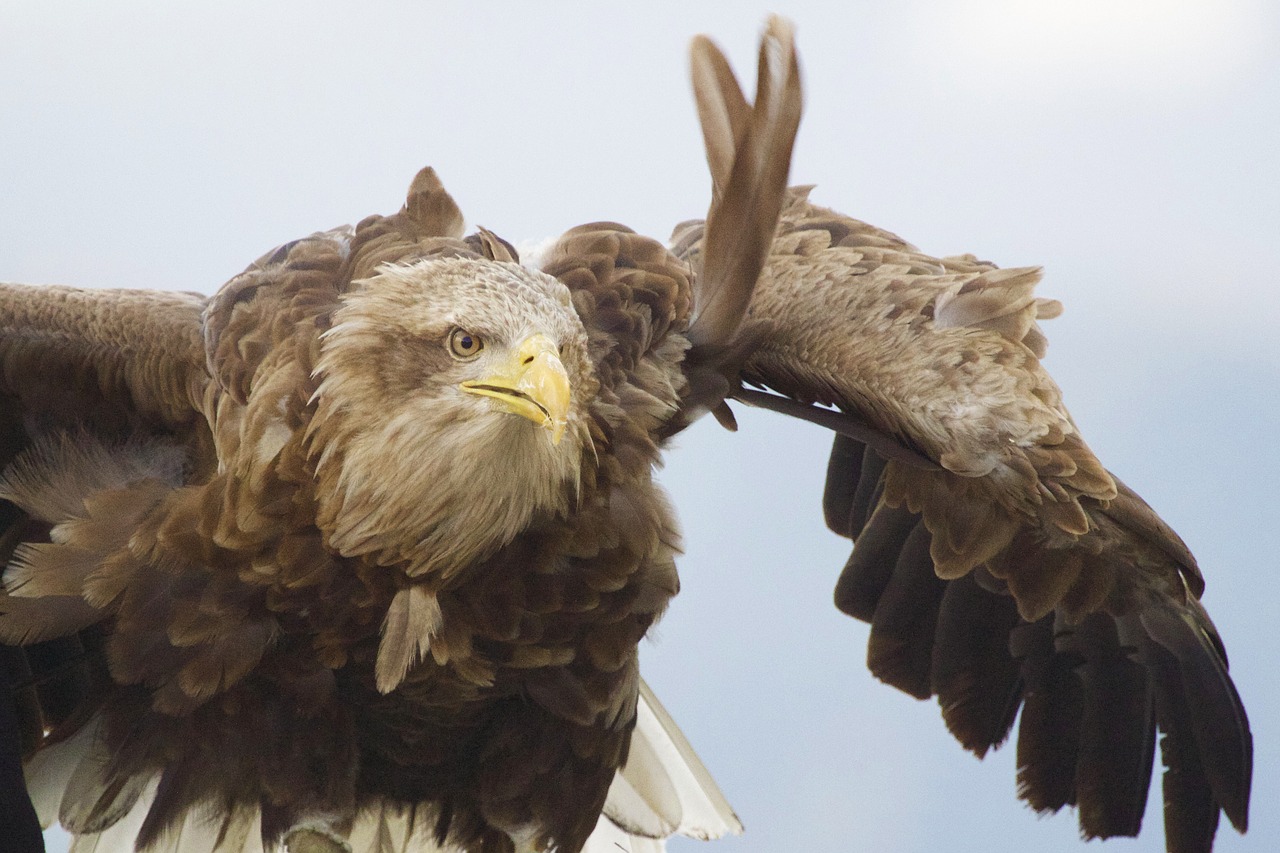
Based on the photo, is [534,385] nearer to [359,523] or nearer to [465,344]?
[465,344]

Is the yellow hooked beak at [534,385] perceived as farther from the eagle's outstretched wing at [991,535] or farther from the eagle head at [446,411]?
the eagle's outstretched wing at [991,535]

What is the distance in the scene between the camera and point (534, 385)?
1.43 metres

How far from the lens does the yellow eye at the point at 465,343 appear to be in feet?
4.89

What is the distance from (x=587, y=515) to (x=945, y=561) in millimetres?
753

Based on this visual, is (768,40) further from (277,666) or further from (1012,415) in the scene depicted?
(277,666)

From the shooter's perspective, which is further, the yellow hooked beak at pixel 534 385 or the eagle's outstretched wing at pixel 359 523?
the eagle's outstretched wing at pixel 359 523

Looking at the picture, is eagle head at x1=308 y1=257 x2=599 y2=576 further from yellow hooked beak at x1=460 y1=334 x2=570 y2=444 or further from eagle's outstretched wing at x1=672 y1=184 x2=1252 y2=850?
eagle's outstretched wing at x1=672 y1=184 x2=1252 y2=850

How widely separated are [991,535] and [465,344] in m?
1.07

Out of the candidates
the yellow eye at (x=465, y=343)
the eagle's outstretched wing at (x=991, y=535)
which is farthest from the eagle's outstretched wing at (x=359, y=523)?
the eagle's outstretched wing at (x=991, y=535)

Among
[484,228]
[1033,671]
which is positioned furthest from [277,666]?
[1033,671]

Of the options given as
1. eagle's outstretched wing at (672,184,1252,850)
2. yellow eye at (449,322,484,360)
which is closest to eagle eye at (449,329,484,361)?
yellow eye at (449,322,484,360)

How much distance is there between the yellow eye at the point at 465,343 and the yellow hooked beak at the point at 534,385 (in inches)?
1.4

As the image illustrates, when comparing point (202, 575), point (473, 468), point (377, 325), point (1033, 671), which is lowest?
point (1033, 671)

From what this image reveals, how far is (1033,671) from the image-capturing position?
8.20 feet
